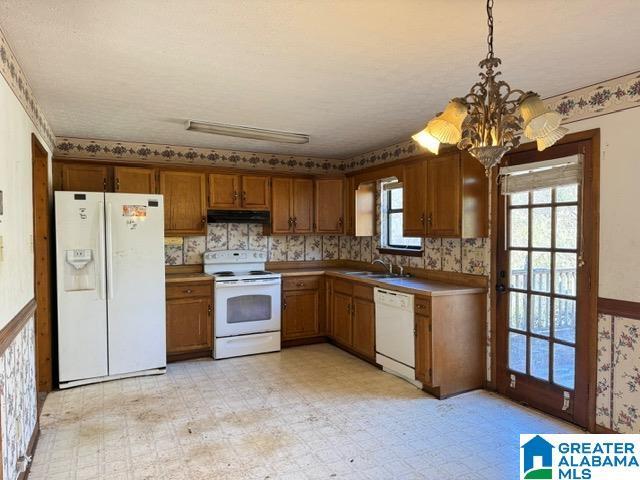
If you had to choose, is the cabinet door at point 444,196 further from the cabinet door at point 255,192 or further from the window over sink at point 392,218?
the cabinet door at point 255,192

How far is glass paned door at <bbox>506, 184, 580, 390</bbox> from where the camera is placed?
3.09 metres

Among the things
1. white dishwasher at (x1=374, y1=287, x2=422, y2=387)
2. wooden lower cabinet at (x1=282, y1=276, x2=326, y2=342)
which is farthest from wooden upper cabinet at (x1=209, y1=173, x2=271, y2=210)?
white dishwasher at (x1=374, y1=287, x2=422, y2=387)

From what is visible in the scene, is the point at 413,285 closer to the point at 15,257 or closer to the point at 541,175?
the point at 541,175

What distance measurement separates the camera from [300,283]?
509 cm

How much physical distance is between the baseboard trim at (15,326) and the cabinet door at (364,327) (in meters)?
2.89

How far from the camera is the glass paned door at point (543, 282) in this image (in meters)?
3.09

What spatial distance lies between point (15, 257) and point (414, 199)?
3.23m

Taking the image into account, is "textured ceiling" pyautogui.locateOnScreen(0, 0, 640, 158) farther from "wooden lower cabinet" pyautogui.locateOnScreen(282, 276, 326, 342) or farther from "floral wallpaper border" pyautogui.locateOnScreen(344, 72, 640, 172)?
"wooden lower cabinet" pyautogui.locateOnScreen(282, 276, 326, 342)

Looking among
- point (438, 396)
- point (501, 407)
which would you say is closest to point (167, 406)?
point (438, 396)

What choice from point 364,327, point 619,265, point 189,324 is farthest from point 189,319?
point 619,265

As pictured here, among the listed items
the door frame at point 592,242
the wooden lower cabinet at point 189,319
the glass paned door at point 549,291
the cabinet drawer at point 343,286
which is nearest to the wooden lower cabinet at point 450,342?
the glass paned door at point 549,291

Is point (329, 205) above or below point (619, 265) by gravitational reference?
above

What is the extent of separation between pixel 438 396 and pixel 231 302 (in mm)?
2338

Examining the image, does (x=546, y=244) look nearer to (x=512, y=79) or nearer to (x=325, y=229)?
(x=512, y=79)
